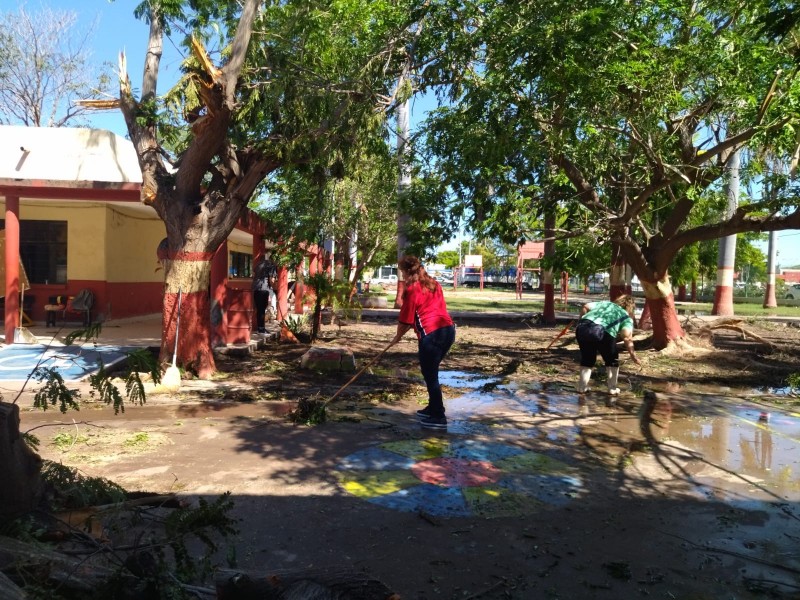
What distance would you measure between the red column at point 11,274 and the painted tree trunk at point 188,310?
3.90 metres

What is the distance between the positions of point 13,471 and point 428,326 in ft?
14.6

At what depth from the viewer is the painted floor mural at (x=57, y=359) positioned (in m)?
9.22

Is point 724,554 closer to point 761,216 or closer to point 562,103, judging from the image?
point 562,103

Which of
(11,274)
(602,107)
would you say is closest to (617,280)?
(602,107)

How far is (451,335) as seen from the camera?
7.04 m

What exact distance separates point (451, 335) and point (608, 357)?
273 centimetres

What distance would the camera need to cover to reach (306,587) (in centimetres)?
261

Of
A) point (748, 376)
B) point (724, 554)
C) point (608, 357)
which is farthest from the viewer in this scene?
point (748, 376)

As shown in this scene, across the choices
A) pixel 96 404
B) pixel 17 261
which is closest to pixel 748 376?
pixel 96 404

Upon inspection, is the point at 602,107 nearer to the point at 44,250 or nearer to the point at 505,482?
the point at 505,482

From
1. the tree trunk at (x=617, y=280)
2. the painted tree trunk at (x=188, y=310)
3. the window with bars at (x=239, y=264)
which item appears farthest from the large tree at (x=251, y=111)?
the window with bars at (x=239, y=264)

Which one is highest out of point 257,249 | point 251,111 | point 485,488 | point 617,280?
point 251,111

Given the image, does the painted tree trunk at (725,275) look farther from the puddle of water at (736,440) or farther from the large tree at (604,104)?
the puddle of water at (736,440)

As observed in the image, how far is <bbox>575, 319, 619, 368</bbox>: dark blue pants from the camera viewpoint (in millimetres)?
8344
